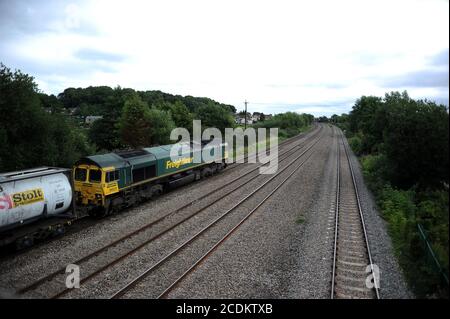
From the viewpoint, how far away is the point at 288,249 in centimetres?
1302

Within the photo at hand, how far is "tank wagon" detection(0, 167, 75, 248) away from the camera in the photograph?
11.7 meters

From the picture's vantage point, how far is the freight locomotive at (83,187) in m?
12.1

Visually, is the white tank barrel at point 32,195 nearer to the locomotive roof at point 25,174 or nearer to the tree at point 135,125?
the locomotive roof at point 25,174

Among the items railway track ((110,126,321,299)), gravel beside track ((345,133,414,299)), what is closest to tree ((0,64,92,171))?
railway track ((110,126,321,299))

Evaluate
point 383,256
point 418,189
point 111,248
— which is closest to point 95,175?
point 111,248

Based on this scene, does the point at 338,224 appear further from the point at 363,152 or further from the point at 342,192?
the point at 363,152

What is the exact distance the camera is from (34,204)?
41.6 ft

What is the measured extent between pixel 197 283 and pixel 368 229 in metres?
9.05

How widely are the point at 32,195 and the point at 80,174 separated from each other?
14.0 ft

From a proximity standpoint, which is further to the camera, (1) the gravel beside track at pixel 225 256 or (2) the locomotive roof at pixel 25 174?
(2) the locomotive roof at pixel 25 174

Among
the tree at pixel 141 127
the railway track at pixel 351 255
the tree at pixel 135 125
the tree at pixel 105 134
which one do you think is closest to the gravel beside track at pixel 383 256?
the railway track at pixel 351 255

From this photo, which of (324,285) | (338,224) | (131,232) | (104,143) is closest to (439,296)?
(324,285)

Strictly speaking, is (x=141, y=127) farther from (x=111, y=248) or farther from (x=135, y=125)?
(x=111, y=248)
